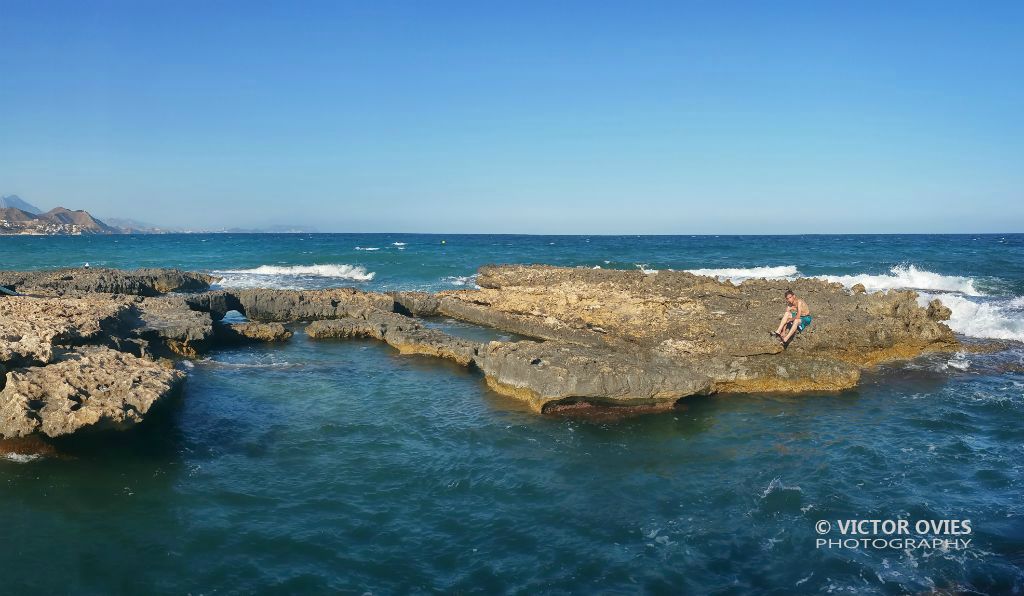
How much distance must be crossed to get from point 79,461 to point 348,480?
4.11 meters

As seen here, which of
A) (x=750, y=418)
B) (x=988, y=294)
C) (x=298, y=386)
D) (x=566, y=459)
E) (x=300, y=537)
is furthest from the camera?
(x=988, y=294)

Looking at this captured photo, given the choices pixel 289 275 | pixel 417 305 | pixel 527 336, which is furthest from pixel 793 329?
pixel 289 275

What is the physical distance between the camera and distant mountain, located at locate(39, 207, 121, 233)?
A: 141 m

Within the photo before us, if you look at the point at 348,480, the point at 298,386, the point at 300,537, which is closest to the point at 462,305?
the point at 298,386

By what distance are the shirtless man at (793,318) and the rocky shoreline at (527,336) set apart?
0.38 metres

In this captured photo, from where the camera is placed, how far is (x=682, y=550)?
23.9 feet

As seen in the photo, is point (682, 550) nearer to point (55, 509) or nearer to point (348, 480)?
point (348, 480)

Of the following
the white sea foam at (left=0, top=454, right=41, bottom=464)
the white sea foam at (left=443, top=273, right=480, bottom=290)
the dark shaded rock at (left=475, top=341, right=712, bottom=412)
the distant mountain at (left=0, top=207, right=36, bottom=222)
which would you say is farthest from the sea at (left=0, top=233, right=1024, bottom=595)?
the distant mountain at (left=0, top=207, right=36, bottom=222)

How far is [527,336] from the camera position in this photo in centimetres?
1998

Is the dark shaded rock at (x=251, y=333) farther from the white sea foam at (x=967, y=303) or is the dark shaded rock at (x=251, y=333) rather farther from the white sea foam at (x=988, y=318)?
the white sea foam at (x=988, y=318)

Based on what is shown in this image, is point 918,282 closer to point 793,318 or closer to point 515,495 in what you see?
point 793,318

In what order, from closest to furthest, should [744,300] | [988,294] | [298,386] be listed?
[298,386] → [744,300] → [988,294]

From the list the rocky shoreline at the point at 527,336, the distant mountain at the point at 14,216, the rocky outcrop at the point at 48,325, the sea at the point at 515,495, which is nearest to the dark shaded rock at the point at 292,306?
the rocky shoreline at the point at 527,336

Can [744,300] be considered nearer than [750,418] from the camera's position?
No
